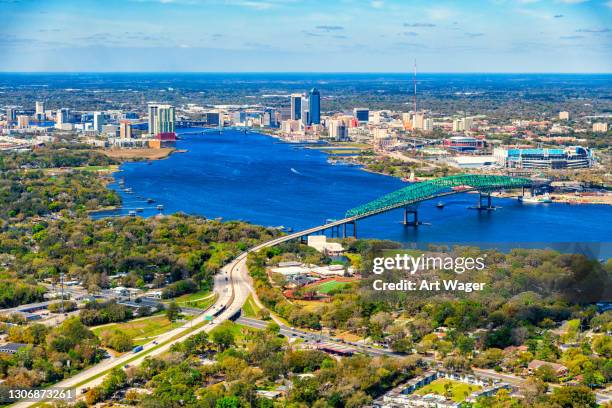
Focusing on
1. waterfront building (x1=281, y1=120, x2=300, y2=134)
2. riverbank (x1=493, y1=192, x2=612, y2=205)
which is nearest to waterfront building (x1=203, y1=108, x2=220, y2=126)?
waterfront building (x1=281, y1=120, x2=300, y2=134)

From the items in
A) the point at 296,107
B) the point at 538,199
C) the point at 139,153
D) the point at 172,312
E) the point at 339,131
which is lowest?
the point at 172,312

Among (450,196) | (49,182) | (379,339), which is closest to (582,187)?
(450,196)

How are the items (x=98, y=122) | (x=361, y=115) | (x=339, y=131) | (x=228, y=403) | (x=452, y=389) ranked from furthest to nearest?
(x=361, y=115), (x=98, y=122), (x=339, y=131), (x=452, y=389), (x=228, y=403)

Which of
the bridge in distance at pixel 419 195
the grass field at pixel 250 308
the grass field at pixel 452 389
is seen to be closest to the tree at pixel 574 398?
the grass field at pixel 452 389

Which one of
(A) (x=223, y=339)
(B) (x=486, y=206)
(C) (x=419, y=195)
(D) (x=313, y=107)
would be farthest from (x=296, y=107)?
(A) (x=223, y=339)

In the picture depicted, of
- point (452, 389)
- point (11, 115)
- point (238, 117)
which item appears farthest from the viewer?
point (238, 117)

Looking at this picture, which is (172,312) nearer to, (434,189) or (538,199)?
(434,189)

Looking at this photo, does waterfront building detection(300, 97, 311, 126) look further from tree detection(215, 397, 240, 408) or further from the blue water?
tree detection(215, 397, 240, 408)
